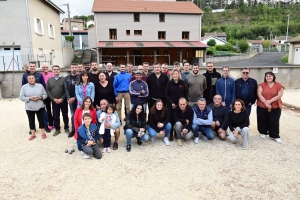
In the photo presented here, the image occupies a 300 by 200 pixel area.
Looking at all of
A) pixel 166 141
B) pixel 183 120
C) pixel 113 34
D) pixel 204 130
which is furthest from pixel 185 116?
pixel 113 34

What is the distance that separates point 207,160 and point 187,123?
106 cm

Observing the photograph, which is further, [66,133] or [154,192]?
[66,133]

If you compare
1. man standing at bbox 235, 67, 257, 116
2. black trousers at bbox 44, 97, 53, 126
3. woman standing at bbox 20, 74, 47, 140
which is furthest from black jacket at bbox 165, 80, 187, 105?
black trousers at bbox 44, 97, 53, 126

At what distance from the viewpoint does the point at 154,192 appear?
3.49 metres

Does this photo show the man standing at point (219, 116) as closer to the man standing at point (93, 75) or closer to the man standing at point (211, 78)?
the man standing at point (211, 78)

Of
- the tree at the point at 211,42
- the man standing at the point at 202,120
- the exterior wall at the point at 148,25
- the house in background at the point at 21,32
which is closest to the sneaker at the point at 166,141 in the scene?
the man standing at the point at 202,120

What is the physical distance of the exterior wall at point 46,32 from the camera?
1738 centimetres

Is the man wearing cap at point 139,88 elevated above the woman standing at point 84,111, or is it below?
above

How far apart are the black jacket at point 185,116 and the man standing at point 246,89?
130cm

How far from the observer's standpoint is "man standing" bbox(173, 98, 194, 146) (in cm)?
535

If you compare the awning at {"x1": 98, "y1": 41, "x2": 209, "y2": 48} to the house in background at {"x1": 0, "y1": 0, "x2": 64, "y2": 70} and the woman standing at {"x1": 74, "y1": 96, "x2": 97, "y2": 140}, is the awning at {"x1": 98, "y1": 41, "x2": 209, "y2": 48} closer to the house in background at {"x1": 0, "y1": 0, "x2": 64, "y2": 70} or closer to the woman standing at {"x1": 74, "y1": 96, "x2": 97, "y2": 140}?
the house in background at {"x1": 0, "y1": 0, "x2": 64, "y2": 70}

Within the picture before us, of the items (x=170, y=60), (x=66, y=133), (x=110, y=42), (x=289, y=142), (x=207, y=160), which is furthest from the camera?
(x=170, y=60)

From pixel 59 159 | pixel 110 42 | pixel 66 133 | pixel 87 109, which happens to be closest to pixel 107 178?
pixel 59 159

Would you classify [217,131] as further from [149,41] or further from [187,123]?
[149,41]
